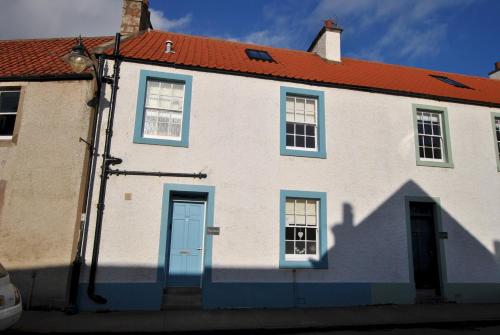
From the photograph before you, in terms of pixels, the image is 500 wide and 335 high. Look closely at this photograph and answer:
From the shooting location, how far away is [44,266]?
8.55 m

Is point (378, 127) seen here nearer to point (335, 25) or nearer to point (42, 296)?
point (335, 25)

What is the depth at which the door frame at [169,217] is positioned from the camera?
8.95 meters

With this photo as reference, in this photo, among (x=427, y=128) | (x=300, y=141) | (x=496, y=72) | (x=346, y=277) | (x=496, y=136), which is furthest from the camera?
Result: (x=496, y=72)

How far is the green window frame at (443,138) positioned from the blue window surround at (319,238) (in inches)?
138

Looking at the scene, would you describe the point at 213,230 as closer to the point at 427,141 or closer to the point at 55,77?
the point at 55,77

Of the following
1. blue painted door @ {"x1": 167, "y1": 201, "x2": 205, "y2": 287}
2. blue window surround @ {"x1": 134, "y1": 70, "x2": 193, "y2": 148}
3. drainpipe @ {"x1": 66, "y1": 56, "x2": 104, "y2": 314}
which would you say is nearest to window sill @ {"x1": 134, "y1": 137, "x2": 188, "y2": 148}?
blue window surround @ {"x1": 134, "y1": 70, "x2": 193, "y2": 148}

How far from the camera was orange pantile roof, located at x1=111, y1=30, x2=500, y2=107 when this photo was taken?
1056cm

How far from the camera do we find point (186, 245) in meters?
9.46

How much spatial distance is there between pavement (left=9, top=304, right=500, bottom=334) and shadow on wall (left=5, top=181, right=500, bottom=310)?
1.14ft

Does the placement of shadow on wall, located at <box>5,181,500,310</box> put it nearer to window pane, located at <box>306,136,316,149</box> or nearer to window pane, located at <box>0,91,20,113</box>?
window pane, located at <box>306,136,316,149</box>

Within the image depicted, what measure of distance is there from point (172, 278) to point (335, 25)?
11.4 meters

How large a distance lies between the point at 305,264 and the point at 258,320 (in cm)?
226

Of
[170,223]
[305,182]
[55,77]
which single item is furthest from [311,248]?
[55,77]

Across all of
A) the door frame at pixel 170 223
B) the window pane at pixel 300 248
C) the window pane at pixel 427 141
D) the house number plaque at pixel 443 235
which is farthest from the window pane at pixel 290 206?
the window pane at pixel 427 141
